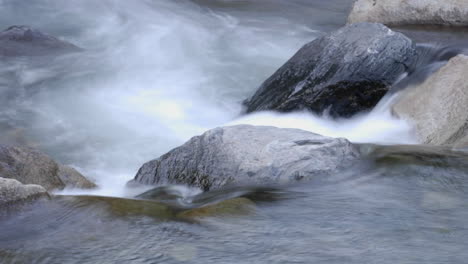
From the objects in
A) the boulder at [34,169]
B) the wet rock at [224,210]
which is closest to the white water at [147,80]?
the boulder at [34,169]

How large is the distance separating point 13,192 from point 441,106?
447 centimetres

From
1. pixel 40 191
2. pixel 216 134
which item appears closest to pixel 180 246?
pixel 40 191

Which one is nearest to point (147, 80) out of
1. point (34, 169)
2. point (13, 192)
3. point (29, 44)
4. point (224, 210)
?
point (29, 44)

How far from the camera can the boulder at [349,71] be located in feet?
26.3

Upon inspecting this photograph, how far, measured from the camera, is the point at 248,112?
889cm

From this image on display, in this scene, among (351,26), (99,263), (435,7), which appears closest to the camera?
(99,263)

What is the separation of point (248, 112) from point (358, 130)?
1716 mm

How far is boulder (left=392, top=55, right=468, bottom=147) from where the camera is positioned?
22.1 feet

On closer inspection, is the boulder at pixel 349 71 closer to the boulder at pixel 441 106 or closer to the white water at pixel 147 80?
the white water at pixel 147 80

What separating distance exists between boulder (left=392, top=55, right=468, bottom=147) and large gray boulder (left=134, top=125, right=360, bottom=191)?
107 centimetres

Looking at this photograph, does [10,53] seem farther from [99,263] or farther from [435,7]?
[99,263]

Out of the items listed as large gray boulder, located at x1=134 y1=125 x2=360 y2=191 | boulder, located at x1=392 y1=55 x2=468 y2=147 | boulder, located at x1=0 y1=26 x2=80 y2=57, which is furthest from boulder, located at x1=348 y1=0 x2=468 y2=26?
large gray boulder, located at x1=134 y1=125 x2=360 y2=191

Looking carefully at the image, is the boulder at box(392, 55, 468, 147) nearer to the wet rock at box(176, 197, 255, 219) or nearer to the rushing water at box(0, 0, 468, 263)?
the rushing water at box(0, 0, 468, 263)

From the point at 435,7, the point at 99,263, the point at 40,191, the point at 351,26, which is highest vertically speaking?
the point at 435,7
